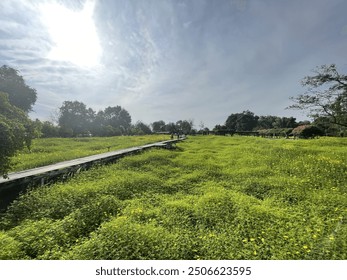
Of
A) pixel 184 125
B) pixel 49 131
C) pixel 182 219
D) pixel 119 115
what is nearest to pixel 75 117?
pixel 49 131

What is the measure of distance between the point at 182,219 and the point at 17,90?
35.4 m

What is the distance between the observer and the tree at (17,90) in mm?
29109

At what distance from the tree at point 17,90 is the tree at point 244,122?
75.2 meters

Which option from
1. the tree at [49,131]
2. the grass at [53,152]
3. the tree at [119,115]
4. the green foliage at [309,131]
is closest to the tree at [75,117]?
the tree at [49,131]

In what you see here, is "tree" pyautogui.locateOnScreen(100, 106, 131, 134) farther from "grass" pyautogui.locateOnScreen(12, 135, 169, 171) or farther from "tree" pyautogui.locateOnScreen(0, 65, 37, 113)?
"grass" pyautogui.locateOnScreen(12, 135, 169, 171)

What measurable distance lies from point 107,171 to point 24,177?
3311mm

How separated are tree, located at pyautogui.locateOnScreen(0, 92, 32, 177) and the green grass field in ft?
4.11

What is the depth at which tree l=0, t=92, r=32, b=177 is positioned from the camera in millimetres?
5027

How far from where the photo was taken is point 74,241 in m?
4.18

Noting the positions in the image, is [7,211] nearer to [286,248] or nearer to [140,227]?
[140,227]

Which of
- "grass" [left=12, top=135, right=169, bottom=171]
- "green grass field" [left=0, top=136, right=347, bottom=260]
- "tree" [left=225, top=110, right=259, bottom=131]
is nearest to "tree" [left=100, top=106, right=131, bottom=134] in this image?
"tree" [left=225, top=110, right=259, bottom=131]

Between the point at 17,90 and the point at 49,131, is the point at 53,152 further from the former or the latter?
the point at 49,131

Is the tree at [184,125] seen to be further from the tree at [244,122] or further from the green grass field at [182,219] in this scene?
the green grass field at [182,219]

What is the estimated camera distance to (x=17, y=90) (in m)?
31.1
